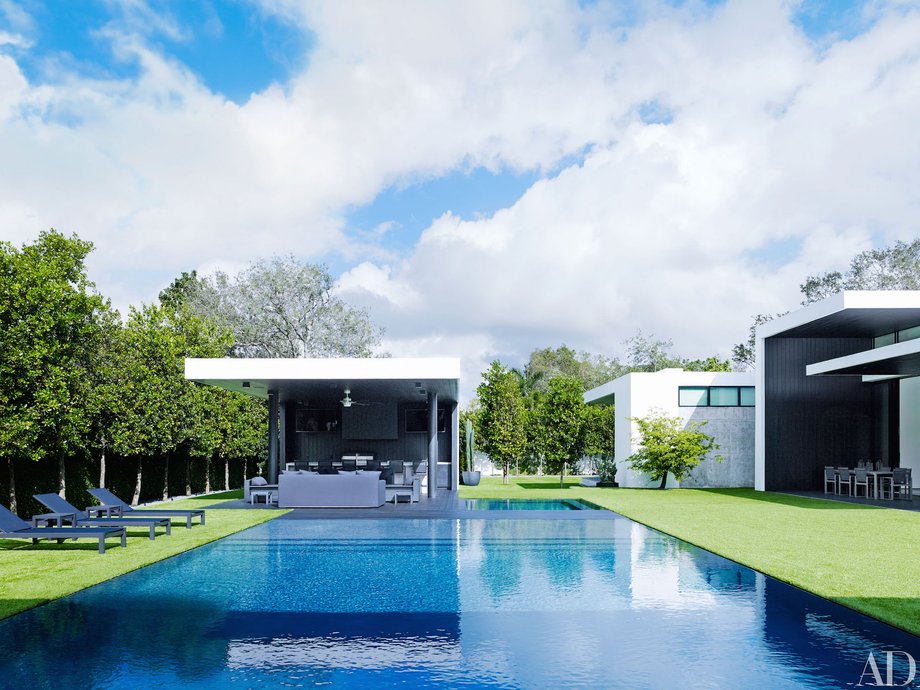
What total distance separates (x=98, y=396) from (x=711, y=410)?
1936 centimetres

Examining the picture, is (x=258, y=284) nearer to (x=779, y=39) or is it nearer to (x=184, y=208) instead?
(x=184, y=208)

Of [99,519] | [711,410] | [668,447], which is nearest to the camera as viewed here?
[99,519]

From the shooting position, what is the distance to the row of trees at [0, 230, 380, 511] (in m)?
14.5

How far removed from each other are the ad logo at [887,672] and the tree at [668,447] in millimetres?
20629

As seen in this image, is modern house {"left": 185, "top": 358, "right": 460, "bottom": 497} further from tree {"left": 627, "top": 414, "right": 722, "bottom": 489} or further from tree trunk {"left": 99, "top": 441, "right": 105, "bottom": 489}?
tree {"left": 627, "top": 414, "right": 722, "bottom": 489}

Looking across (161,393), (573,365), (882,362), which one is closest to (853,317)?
(882,362)

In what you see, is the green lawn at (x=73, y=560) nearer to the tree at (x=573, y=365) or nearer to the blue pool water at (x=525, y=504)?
the blue pool water at (x=525, y=504)

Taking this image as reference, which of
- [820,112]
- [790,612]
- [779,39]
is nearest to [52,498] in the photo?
[790,612]

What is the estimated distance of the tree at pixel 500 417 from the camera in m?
Answer: 30.0

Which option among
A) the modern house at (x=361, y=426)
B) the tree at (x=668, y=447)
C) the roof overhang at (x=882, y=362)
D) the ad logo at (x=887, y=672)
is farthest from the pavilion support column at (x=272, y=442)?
the ad logo at (x=887, y=672)

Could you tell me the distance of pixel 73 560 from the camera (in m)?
10.5

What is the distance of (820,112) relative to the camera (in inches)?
1426

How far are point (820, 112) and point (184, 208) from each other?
29557mm

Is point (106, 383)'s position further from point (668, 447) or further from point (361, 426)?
point (668, 447)
